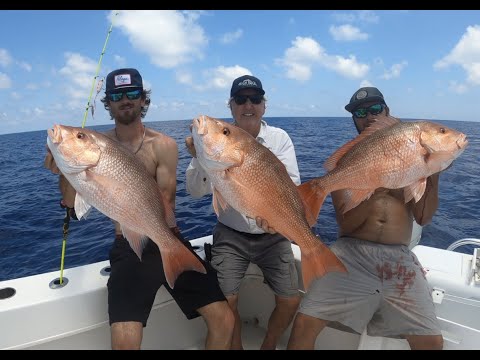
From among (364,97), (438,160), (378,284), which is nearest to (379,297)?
(378,284)

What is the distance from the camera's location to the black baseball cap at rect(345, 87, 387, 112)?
10.4 ft

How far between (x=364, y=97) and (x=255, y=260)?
6.05 ft

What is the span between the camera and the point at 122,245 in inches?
122

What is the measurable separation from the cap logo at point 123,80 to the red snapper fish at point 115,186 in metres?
1.10

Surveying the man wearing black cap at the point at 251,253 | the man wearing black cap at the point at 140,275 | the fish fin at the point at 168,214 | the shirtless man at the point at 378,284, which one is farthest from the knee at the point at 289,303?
the fish fin at the point at 168,214

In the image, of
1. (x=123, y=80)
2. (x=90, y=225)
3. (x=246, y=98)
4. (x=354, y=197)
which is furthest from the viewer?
(x=90, y=225)

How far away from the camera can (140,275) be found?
286cm

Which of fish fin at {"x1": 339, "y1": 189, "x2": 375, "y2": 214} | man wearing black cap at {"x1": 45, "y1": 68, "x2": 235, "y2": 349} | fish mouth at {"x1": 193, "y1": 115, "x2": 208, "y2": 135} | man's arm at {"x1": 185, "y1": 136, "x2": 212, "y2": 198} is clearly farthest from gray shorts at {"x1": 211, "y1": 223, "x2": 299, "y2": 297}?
fish mouth at {"x1": 193, "y1": 115, "x2": 208, "y2": 135}

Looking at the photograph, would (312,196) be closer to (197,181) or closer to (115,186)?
(197,181)

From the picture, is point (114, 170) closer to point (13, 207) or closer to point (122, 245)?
point (122, 245)

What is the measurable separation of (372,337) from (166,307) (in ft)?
6.28

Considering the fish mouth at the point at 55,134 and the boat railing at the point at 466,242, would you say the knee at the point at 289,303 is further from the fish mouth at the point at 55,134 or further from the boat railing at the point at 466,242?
the fish mouth at the point at 55,134

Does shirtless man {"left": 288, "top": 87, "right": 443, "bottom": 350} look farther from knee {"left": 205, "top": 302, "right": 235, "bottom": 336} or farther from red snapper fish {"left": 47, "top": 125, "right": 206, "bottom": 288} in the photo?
red snapper fish {"left": 47, "top": 125, "right": 206, "bottom": 288}

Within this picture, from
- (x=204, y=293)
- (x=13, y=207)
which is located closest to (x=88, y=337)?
(x=204, y=293)
